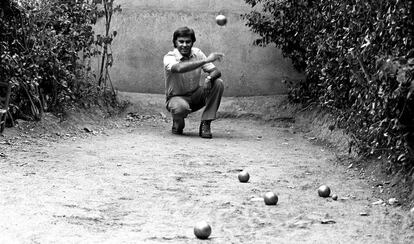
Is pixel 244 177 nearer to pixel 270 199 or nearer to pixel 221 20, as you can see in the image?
pixel 270 199

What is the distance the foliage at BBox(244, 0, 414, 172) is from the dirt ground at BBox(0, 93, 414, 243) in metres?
0.45

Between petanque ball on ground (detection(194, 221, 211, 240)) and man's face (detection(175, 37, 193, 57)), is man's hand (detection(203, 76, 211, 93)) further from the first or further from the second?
petanque ball on ground (detection(194, 221, 211, 240))

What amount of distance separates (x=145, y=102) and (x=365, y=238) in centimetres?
691

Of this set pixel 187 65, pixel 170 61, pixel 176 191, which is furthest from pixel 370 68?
pixel 170 61

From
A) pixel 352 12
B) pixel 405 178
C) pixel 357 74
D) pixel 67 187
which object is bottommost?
pixel 67 187

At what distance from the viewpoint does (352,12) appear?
633cm

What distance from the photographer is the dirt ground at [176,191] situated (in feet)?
15.2

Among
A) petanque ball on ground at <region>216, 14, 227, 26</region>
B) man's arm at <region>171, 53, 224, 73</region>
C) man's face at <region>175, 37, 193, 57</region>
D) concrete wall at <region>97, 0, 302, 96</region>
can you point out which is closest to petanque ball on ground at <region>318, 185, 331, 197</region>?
man's arm at <region>171, 53, 224, 73</region>

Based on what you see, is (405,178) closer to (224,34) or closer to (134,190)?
(134,190)

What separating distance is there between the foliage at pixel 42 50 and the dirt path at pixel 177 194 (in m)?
0.69

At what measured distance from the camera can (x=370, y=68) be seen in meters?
6.11

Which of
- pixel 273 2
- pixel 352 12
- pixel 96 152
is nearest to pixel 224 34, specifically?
pixel 273 2

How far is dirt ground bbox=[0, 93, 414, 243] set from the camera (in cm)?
463

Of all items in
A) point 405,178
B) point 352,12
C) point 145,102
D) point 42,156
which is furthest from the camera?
point 145,102
